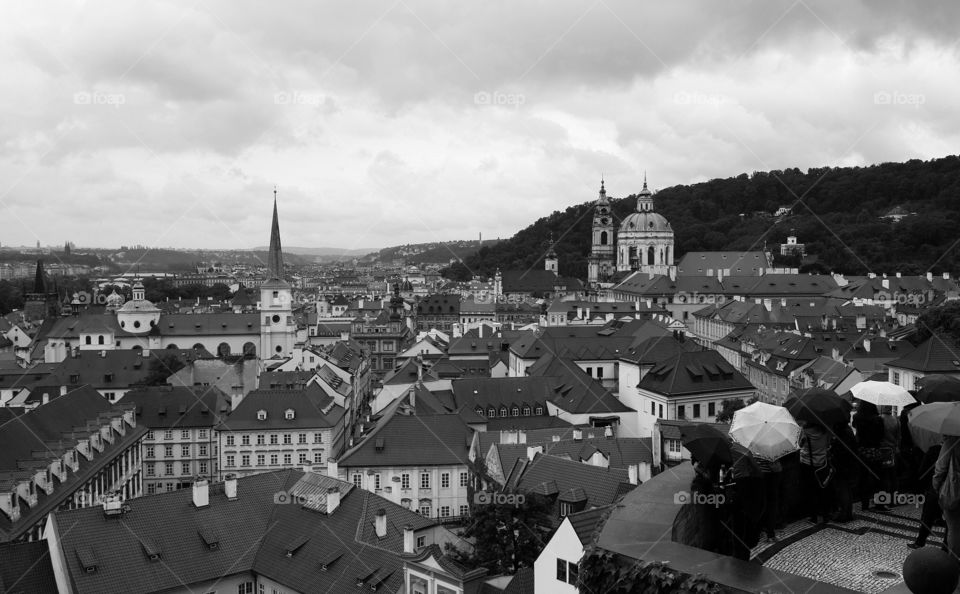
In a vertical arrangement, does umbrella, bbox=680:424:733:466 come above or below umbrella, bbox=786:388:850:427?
below

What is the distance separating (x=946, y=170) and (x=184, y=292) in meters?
168

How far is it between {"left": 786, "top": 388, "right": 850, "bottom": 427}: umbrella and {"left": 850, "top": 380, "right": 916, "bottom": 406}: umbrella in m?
1.86

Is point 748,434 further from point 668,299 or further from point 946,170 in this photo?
point 946,170

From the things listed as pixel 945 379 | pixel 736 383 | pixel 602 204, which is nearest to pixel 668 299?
pixel 602 204

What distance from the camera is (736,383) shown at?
43656 millimetres

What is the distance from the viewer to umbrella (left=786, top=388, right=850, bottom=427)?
28.9 feet

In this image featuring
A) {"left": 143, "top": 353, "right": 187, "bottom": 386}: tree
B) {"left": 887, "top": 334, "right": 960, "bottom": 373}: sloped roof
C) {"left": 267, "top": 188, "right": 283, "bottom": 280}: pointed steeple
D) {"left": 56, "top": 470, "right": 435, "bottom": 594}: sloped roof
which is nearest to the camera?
{"left": 56, "top": 470, "right": 435, "bottom": 594}: sloped roof

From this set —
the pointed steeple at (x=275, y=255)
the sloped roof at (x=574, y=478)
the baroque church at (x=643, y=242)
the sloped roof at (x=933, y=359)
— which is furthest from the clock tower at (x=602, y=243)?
the sloped roof at (x=574, y=478)

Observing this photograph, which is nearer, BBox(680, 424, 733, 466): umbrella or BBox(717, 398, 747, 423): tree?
BBox(680, 424, 733, 466): umbrella

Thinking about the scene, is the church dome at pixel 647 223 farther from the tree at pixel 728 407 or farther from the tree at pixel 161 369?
the tree at pixel 728 407

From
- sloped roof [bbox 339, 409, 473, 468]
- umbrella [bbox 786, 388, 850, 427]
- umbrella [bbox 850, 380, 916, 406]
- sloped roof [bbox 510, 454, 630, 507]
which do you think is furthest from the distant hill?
umbrella [bbox 786, 388, 850, 427]

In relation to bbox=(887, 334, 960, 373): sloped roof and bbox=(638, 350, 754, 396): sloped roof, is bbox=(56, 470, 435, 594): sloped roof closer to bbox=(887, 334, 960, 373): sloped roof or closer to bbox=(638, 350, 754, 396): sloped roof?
bbox=(638, 350, 754, 396): sloped roof

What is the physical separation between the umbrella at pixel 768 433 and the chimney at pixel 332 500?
62.8 ft

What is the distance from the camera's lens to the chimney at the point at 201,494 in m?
26.2
